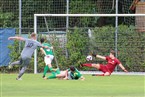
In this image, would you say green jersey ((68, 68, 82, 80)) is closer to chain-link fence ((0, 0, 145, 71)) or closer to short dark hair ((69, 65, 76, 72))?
short dark hair ((69, 65, 76, 72))

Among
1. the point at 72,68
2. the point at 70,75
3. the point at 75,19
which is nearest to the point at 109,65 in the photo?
the point at 70,75

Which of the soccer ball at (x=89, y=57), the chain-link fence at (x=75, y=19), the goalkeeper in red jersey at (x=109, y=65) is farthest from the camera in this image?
the chain-link fence at (x=75, y=19)

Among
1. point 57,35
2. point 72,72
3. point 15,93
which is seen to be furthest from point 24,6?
point 15,93

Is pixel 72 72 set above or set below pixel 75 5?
below

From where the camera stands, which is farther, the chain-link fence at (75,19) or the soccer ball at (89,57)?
the chain-link fence at (75,19)

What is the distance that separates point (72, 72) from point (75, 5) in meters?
8.56

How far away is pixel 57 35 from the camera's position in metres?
32.2

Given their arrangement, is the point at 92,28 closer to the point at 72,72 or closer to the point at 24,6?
the point at 24,6

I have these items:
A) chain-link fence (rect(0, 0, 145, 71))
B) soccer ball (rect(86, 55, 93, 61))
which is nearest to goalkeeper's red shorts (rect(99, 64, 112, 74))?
soccer ball (rect(86, 55, 93, 61))

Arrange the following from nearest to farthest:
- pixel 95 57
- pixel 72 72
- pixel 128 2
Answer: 1. pixel 72 72
2. pixel 95 57
3. pixel 128 2

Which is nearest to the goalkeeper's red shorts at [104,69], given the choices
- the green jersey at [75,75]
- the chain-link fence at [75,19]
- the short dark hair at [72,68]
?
the chain-link fence at [75,19]

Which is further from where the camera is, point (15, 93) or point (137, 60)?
point (137, 60)

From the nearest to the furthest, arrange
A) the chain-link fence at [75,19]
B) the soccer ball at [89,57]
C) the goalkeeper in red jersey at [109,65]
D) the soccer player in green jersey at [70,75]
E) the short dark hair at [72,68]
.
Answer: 1. the short dark hair at [72,68]
2. the soccer player in green jersey at [70,75]
3. the goalkeeper in red jersey at [109,65]
4. the soccer ball at [89,57]
5. the chain-link fence at [75,19]

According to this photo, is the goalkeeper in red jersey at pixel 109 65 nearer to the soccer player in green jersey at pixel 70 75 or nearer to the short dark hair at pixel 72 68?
the soccer player in green jersey at pixel 70 75
